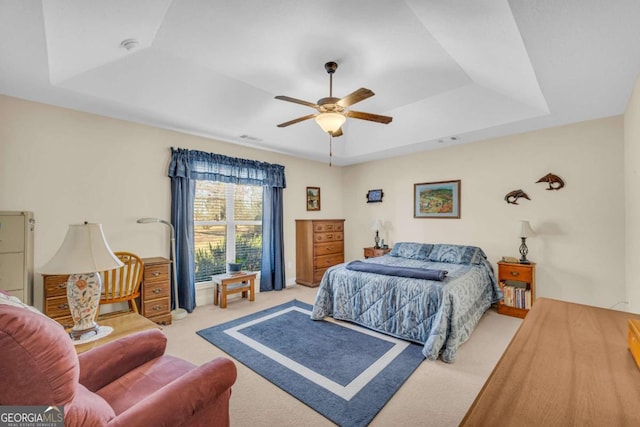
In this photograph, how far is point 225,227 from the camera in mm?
4461

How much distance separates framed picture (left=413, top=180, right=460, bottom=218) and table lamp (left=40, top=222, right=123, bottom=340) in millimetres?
4382

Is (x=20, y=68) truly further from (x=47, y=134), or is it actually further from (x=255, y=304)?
(x=255, y=304)

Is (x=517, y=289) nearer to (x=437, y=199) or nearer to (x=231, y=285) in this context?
(x=437, y=199)

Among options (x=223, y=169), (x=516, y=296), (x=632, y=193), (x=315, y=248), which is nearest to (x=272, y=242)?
(x=315, y=248)

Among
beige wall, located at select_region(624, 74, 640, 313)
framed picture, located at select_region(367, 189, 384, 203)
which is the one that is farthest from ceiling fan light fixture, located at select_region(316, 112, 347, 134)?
framed picture, located at select_region(367, 189, 384, 203)

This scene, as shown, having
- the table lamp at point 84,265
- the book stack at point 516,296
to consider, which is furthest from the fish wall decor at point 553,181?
the table lamp at point 84,265

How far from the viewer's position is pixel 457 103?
11.8 feet

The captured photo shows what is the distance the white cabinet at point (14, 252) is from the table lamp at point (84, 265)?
107 cm

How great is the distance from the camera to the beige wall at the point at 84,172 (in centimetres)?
279

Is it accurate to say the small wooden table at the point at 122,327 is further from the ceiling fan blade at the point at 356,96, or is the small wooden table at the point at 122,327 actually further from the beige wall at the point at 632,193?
the beige wall at the point at 632,193

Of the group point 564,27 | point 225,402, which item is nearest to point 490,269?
point 564,27

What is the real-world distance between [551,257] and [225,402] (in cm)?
420

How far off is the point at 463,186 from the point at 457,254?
3.80ft

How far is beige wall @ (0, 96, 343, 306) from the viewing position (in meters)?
2.79
